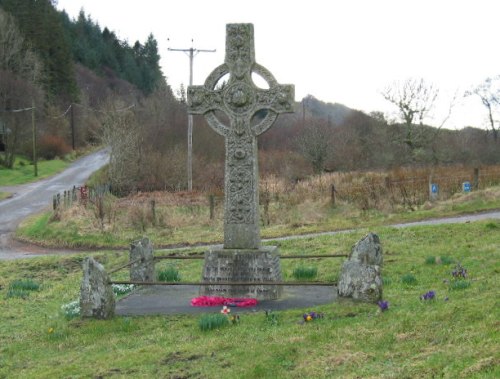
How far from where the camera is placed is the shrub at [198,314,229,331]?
7.36m

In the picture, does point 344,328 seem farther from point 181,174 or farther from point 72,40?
point 72,40

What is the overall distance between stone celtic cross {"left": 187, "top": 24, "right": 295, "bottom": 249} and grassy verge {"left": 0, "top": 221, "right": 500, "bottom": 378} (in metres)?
1.87

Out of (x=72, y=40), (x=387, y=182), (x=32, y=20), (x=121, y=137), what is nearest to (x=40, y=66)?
(x=32, y=20)

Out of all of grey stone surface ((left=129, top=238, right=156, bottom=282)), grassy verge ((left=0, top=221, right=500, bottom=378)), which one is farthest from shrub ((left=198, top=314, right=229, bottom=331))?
grey stone surface ((left=129, top=238, right=156, bottom=282))

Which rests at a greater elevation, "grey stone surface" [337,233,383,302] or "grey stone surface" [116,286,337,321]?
"grey stone surface" [337,233,383,302]

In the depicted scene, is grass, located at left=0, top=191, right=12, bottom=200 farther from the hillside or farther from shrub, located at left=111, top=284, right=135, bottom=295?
shrub, located at left=111, top=284, right=135, bottom=295

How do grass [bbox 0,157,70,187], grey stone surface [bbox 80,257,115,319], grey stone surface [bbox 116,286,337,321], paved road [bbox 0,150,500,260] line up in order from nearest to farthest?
1. grey stone surface [bbox 80,257,115,319]
2. grey stone surface [bbox 116,286,337,321]
3. paved road [bbox 0,150,500,260]
4. grass [bbox 0,157,70,187]

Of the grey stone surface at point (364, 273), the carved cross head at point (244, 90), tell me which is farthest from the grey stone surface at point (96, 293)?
the grey stone surface at point (364, 273)

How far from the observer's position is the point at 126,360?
21.2ft

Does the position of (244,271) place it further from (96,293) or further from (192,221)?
(192,221)

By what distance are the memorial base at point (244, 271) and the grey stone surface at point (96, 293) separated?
1.65 m

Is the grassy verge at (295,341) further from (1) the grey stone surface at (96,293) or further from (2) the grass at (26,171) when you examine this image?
(2) the grass at (26,171)

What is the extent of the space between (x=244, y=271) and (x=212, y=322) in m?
2.11

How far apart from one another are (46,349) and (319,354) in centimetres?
359
